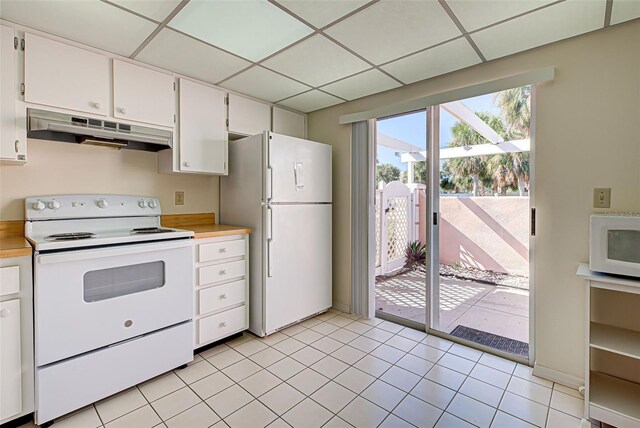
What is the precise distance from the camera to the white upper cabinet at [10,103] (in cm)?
169

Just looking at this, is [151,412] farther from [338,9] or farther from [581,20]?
[581,20]

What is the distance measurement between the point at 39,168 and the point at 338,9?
86.7 inches

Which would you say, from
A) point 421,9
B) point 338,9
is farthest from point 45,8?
point 421,9

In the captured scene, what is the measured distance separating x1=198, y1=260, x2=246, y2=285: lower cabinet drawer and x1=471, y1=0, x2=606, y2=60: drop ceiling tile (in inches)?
93.8

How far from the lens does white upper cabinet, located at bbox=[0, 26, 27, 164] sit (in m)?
1.69

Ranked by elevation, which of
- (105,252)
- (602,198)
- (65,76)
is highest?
(65,76)

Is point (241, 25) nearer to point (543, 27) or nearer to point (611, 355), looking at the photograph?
point (543, 27)

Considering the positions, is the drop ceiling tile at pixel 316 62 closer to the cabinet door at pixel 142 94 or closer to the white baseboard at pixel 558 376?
the cabinet door at pixel 142 94

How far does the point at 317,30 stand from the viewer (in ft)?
5.93

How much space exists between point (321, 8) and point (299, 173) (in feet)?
4.62

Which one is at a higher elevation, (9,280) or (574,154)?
(574,154)

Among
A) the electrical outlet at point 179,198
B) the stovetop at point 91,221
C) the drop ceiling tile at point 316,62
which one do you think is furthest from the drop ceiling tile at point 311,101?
the stovetop at point 91,221

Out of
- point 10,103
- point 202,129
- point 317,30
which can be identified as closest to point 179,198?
point 202,129

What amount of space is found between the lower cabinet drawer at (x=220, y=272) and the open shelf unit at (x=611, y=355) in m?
2.31
